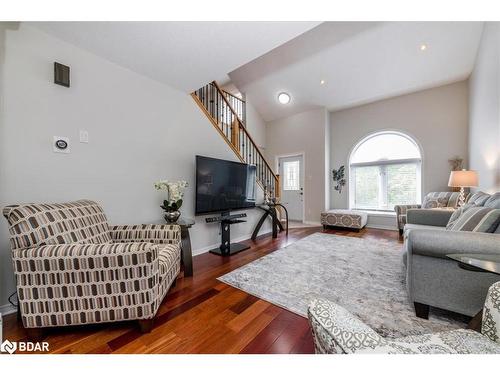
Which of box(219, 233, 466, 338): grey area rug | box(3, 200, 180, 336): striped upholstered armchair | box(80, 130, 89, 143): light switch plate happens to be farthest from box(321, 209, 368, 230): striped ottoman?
box(80, 130, 89, 143): light switch plate

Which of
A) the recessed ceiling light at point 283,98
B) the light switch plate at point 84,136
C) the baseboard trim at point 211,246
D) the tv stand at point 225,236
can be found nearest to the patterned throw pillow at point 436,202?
the baseboard trim at point 211,246

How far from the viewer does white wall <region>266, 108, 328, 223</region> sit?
17.6 ft

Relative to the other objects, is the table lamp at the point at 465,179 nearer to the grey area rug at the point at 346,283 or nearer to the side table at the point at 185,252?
the grey area rug at the point at 346,283

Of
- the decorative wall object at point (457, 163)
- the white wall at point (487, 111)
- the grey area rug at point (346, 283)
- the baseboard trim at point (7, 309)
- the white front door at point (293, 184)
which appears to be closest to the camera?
the grey area rug at point (346, 283)

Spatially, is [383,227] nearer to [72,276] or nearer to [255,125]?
[255,125]

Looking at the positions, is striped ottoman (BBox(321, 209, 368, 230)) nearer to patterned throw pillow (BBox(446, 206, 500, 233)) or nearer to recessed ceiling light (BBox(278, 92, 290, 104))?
patterned throw pillow (BBox(446, 206, 500, 233))

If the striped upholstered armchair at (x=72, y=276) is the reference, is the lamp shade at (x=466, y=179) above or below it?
above

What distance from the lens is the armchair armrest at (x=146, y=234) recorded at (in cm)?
196

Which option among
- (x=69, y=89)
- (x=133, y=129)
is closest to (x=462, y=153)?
(x=133, y=129)

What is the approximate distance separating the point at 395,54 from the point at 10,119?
17.6 feet

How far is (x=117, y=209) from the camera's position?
7.48ft

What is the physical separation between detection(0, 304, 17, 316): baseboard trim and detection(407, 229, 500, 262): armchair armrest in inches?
124

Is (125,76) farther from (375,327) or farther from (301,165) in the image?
(301,165)

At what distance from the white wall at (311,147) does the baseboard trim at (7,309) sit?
209 inches
